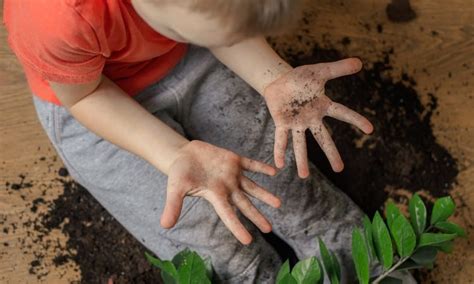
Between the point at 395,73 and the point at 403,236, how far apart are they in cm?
40

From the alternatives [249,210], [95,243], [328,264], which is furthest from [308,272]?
[95,243]

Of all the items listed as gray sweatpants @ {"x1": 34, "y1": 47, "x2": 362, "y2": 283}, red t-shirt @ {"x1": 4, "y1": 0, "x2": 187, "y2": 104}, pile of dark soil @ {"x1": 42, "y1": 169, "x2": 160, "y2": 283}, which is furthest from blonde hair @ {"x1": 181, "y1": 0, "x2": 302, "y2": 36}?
pile of dark soil @ {"x1": 42, "y1": 169, "x2": 160, "y2": 283}

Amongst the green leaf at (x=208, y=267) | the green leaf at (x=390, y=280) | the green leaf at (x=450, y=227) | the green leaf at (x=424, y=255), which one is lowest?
the green leaf at (x=390, y=280)

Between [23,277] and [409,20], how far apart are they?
885 mm

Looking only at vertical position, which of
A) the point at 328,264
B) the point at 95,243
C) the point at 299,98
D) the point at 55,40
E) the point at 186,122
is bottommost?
the point at 95,243

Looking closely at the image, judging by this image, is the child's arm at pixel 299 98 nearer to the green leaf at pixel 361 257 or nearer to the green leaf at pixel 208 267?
the green leaf at pixel 361 257

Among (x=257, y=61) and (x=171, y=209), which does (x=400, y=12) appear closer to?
(x=257, y=61)

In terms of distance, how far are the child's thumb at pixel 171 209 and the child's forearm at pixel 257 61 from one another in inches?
9.9

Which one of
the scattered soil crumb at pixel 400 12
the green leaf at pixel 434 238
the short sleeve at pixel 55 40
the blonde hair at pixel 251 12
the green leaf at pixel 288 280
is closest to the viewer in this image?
the blonde hair at pixel 251 12

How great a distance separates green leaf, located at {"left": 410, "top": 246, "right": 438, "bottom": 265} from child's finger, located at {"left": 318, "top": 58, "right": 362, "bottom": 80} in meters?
0.31

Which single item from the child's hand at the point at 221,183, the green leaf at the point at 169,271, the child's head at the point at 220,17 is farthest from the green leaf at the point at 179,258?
the child's head at the point at 220,17

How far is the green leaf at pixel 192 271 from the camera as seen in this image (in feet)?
3.11

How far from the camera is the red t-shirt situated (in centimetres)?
83

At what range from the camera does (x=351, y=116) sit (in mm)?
982
